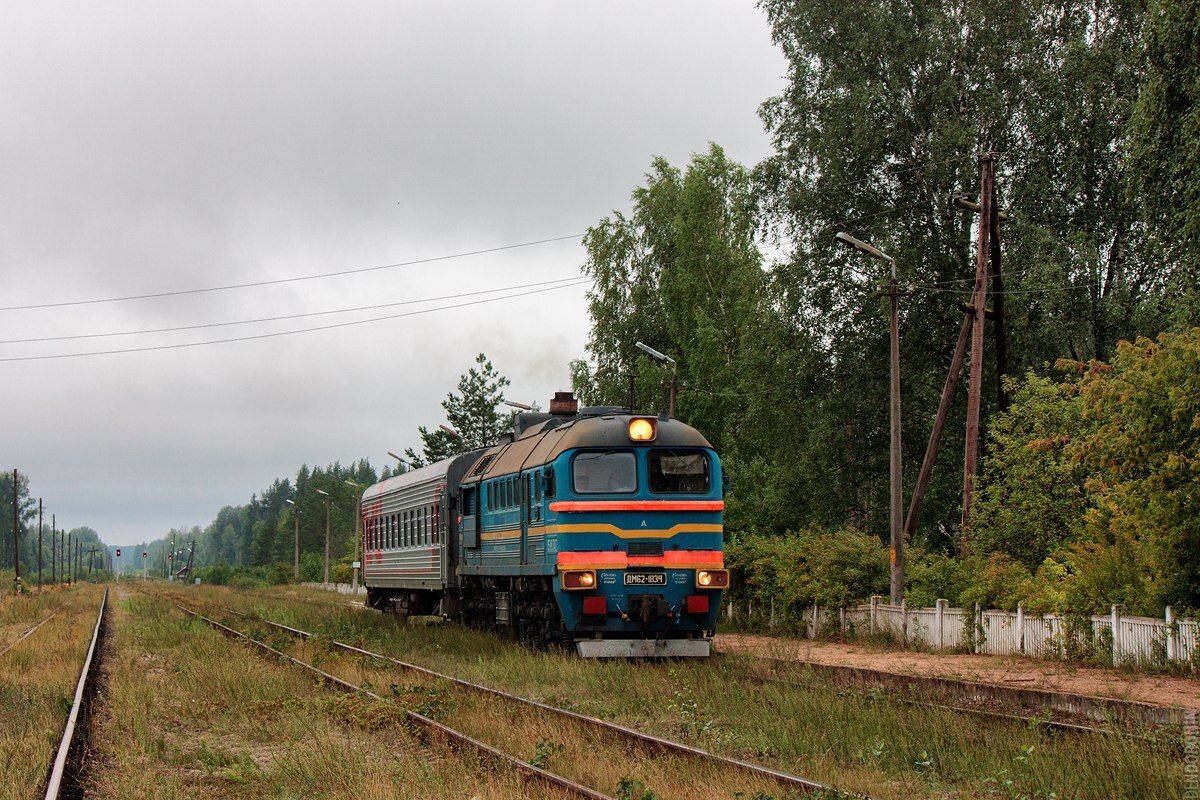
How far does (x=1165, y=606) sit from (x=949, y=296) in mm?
17055

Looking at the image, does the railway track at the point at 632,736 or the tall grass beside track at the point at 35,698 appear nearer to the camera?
the railway track at the point at 632,736

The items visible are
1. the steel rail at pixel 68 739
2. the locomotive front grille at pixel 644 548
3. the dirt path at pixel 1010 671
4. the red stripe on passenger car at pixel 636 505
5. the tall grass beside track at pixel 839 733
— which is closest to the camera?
the tall grass beside track at pixel 839 733

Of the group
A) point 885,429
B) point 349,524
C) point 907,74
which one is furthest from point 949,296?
point 349,524

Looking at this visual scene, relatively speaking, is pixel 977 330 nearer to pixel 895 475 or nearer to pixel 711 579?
pixel 895 475

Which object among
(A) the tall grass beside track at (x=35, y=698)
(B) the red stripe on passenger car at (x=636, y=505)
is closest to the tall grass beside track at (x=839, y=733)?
(B) the red stripe on passenger car at (x=636, y=505)

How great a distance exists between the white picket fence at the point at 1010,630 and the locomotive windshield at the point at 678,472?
6.11 m

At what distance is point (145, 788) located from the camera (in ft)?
30.8

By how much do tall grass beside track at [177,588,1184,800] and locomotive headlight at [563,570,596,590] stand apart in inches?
40.7

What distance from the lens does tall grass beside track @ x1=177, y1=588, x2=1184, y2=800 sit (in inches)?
344

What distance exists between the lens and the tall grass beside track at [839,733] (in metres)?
8.73

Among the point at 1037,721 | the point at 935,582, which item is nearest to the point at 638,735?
the point at 1037,721

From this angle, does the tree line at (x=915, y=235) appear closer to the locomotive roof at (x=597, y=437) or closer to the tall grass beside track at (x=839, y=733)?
the locomotive roof at (x=597, y=437)

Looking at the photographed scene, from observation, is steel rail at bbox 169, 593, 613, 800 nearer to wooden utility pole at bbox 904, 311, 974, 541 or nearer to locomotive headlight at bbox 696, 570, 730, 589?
A: locomotive headlight at bbox 696, 570, 730, 589

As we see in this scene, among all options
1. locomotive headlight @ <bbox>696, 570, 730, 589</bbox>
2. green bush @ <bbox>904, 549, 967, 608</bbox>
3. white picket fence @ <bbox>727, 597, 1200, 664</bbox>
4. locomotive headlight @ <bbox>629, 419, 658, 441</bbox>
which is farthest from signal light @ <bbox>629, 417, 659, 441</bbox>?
green bush @ <bbox>904, 549, 967, 608</bbox>
